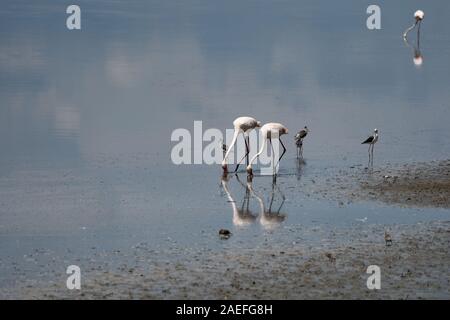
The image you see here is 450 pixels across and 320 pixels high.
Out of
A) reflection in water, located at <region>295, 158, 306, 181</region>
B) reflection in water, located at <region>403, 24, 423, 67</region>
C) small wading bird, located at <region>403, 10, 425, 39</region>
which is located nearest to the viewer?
reflection in water, located at <region>295, 158, 306, 181</region>

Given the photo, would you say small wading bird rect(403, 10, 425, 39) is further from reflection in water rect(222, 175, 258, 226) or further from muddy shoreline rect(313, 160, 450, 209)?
reflection in water rect(222, 175, 258, 226)

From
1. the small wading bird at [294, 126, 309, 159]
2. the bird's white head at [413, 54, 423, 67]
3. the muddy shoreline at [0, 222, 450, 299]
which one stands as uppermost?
the bird's white head at [413, 54, 423, 67]

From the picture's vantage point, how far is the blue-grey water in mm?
15375

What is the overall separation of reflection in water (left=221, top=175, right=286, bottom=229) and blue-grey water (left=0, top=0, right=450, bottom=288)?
134mm

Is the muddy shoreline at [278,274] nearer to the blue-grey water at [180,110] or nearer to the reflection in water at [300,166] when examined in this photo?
the blue-grey water at [180,110]

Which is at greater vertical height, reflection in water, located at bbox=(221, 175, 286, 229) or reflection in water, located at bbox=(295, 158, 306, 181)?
reflection in water, located at bbox=(295, 158, 306, 181)

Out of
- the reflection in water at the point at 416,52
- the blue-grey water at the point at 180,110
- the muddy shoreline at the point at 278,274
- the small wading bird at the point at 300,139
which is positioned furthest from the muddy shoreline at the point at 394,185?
the reflection in water at the point at 416,52

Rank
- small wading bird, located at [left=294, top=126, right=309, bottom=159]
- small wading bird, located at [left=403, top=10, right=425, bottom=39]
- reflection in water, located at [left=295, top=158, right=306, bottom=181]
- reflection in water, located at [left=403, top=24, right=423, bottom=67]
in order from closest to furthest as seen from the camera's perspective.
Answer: reflection in water, located at [left=295, top=158, right=306, bottom=181] → small wading bird, located at [left=294, top=126, right=309, bottom=159] → reflection in water, located at [left=403, top=24, right=423, bottom=67] → small wading bird, located at [left=403, top=10, right=425, bottom=39]

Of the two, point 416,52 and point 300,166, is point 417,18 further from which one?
point 300,166

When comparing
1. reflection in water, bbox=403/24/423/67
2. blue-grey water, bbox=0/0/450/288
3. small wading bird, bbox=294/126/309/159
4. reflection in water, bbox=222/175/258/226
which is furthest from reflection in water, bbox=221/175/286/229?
reflection in water, bbox=403/24/423/67

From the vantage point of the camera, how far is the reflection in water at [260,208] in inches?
603
